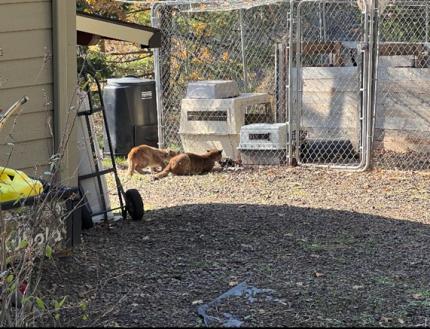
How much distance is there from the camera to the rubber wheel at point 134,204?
712 centimetres

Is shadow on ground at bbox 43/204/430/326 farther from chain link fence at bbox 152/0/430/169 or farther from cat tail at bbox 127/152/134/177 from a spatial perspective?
chain link fence at bbox 152/0/430/169

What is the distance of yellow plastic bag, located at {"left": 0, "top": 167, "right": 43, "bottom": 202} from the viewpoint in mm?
4852

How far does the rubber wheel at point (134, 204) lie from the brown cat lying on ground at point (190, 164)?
2994 millimetres

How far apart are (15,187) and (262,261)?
1874mm

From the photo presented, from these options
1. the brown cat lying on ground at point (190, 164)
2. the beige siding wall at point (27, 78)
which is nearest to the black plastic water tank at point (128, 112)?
the brown cat lying on ground at point (190, 164)

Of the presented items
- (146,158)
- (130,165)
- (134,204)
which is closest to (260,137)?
(146,158)

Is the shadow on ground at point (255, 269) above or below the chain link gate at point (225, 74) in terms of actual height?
below

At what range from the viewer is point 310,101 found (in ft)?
35.5

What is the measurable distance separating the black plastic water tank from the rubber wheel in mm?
4738

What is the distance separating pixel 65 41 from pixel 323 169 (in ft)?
16.3

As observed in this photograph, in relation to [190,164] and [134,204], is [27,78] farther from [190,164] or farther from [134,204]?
[190,164]

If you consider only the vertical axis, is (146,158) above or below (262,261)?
above

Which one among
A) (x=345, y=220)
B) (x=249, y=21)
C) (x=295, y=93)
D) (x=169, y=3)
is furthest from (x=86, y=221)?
(x=249, y=21)

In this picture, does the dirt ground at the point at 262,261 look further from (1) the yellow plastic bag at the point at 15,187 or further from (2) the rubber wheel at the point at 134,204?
(1) the yellow plastic bag at the point at 15,187
